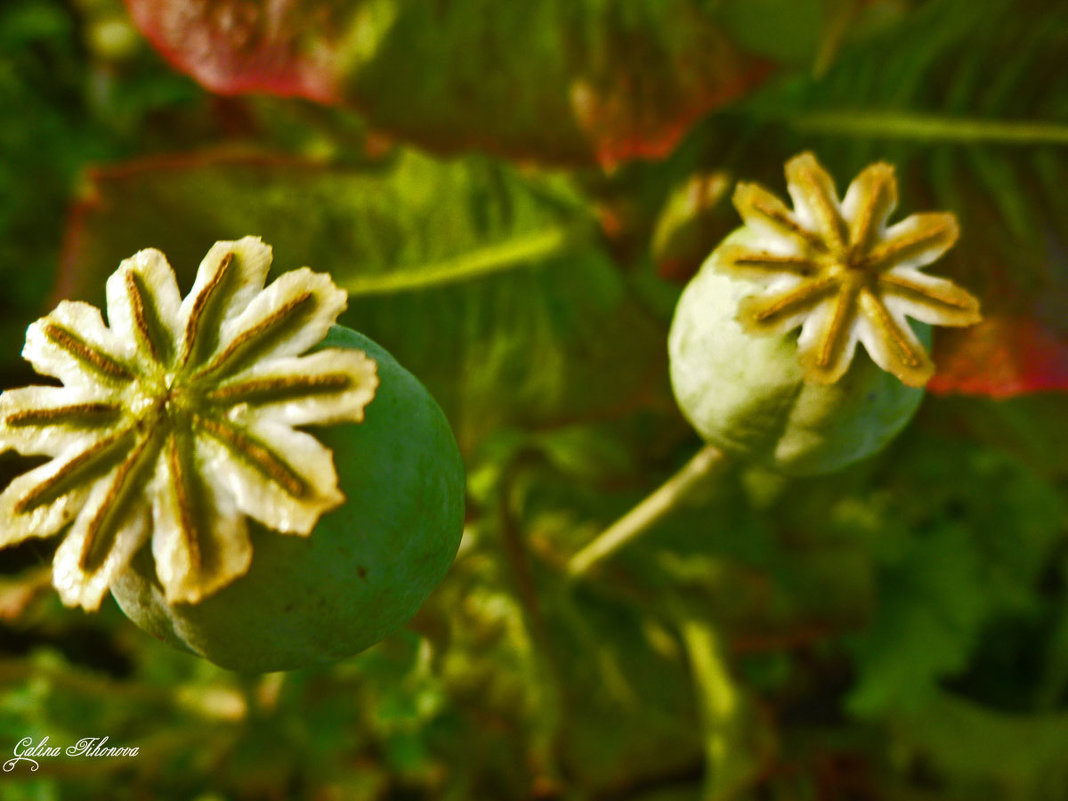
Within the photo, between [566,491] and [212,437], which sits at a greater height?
[212,437]

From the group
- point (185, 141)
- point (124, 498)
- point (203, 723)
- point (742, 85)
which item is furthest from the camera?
point (185, 141)

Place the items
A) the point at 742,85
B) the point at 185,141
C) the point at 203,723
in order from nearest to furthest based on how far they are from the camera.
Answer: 1. the point at 742,85
2. the point at 203,723
3. the point at 185,141

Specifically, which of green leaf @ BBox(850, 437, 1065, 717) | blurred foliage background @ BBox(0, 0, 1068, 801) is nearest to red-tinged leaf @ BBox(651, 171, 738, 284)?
blurred foliage background @ BBox(0, 0, 1068, 801)

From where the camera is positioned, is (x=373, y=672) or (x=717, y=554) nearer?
(x=373, y=672)

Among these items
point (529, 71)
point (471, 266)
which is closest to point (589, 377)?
point (471, 266)

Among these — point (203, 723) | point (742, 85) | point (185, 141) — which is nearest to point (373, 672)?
point (203, 723)

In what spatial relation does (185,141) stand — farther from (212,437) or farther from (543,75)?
(212,437)

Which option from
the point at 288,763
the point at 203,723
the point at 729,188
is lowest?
the point at 288,763
